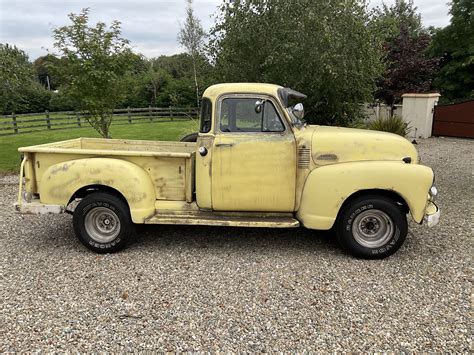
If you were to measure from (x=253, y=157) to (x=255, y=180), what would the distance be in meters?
0.28

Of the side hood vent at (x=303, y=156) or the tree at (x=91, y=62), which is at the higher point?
the tree at (x=91, y=62)

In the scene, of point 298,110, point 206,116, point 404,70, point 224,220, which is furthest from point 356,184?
point 404,70

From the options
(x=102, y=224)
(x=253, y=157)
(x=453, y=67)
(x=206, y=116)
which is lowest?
(x=102, y=224)

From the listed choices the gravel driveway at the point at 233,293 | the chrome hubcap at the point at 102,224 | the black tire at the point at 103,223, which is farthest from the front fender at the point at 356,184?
the chrome hubcap at the point at 102,224

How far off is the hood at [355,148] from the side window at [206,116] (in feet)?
4.19

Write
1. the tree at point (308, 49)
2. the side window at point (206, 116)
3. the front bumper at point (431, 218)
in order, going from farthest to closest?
the tree at point (308, 49) < the side window at point (206, 116) < the front bumper at point (431, 218)

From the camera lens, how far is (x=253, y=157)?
448cm

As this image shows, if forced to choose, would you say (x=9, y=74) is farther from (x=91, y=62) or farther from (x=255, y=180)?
(x=255, y=180)

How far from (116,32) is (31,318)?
26.9 ft

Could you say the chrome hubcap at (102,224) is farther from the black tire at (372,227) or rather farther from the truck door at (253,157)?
the black tire at (372,227)

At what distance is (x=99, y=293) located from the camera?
12.5 ft

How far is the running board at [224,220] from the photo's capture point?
4.49m

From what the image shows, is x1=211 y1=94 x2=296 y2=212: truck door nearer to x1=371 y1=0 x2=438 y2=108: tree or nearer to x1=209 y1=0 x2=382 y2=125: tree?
x1=209 y1=0 x2=382 y2=125: tree

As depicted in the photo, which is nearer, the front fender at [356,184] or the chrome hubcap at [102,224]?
the front fender at [356,184]
